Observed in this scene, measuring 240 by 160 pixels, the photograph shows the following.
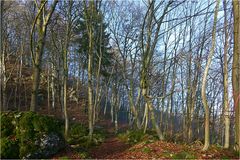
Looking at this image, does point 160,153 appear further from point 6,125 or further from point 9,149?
point 6,125

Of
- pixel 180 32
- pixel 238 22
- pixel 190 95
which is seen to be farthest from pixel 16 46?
pixel 238 22

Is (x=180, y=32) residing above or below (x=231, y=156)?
above

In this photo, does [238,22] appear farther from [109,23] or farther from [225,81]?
[109,23]

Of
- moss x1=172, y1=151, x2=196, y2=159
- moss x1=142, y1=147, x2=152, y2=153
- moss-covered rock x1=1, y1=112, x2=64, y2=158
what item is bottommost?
moss x1=142, y1=147, x2=152, y2=153

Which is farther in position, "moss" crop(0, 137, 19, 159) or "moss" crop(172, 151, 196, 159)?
"moss" crop(0, 137, 19, 159)

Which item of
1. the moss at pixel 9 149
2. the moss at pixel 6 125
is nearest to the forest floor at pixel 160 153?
the moss at pixel 9 149

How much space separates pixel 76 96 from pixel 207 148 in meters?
Answer: 25.7

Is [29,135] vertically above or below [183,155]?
above

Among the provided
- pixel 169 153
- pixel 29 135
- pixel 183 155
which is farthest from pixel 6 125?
pixel 183 155

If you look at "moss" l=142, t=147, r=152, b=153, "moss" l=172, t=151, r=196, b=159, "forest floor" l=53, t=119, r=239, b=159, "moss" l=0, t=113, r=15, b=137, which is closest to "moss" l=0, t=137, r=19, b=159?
"moss" l=0, t=113, r=15, b=137

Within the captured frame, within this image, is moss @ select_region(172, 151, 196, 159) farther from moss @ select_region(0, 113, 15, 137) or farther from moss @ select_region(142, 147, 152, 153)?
moss @ select_region(0, 113, 15, 137)

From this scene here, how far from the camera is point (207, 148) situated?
10227mm

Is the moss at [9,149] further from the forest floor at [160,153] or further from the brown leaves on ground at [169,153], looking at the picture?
the brown leaves on ground at [169,153]

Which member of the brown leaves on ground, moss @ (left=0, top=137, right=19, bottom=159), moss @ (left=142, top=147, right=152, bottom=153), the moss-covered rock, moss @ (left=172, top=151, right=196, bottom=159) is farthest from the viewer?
moss @ (left=142, top=147, right=152, bottom=153)
